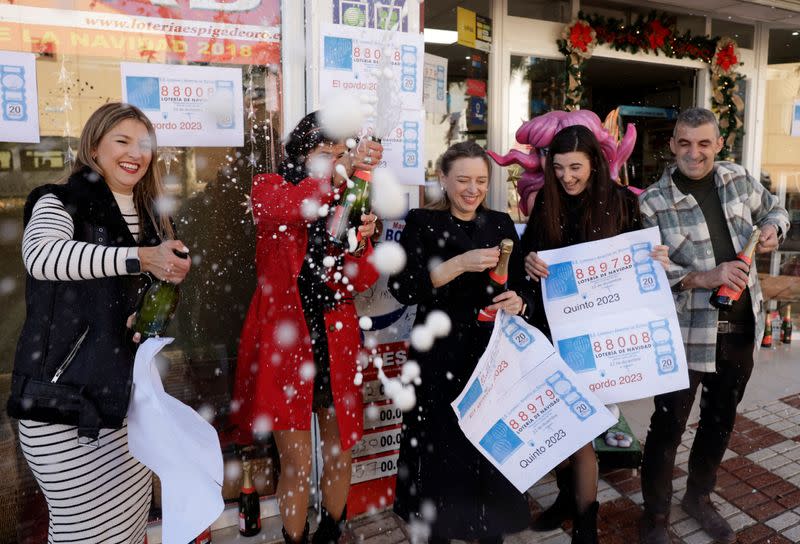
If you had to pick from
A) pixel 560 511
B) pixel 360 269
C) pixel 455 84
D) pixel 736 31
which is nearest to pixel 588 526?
pixel 560 511

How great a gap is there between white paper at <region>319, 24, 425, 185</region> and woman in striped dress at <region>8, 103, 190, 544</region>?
53.9 inches

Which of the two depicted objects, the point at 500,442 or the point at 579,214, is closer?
the point at 500,442

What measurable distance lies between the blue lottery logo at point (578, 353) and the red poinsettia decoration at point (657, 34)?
15.6 feet

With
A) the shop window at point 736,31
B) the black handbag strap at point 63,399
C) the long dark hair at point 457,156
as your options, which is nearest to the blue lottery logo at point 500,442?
the long dark hair at point 457,156

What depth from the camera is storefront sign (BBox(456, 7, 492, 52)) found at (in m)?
5.12

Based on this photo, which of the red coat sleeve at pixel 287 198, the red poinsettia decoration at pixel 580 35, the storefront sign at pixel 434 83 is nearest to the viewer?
the red coat sleeve at pixel 287 198

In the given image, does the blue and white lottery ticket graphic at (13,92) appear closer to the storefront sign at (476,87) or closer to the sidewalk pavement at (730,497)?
the sidewalk pavement at (730,497)

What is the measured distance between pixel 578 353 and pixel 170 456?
73.7 inches

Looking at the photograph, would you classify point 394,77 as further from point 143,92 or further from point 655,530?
point 655,530

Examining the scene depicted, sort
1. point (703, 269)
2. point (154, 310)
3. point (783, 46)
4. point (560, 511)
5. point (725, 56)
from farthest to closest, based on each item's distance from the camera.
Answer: point (783, 46)
point (725, 56)
point (560, 511)
point (703, 269)
point (154, 310)

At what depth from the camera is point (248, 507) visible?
326cm

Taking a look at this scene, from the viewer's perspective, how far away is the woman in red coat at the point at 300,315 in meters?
→ 2.63

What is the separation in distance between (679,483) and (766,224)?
187cm

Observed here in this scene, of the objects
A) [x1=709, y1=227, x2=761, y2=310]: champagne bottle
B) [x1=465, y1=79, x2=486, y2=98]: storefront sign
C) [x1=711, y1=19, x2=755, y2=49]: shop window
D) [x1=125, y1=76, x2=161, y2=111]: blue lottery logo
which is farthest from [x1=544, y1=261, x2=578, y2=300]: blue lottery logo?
[x1=711, y1=19, x2=755, y2=49]: shop window
